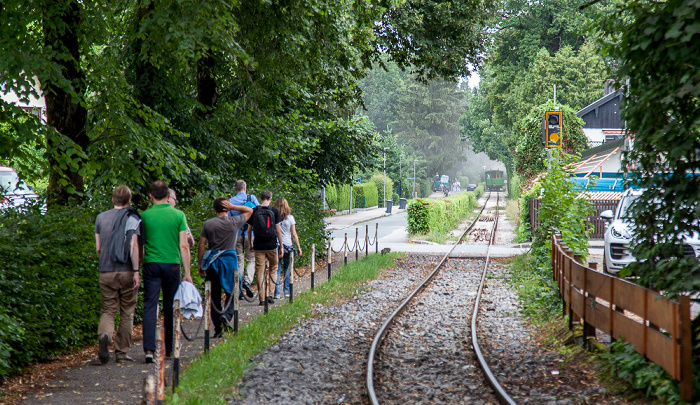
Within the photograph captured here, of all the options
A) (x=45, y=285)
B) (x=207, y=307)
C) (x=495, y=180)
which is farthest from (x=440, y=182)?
(x=45, y=285)

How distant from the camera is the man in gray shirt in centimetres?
677

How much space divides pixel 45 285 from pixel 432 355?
4646mm

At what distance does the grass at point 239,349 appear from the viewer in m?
6.02

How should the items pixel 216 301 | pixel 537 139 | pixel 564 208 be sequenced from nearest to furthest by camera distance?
1. pixel 216 301
2. pixel 564 208
3. pixel 537 139

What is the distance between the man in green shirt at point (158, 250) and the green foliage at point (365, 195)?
169ft

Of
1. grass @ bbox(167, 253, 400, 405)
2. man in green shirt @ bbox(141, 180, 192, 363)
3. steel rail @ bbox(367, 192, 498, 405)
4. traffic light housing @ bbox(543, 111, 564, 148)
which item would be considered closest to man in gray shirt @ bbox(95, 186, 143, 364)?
man in green shirt @ bbox(141, 180, 192, 363)

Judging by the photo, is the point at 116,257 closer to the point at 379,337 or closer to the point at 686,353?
the point at 379,337

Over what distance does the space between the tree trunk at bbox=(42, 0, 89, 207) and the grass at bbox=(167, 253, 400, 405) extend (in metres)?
2.79

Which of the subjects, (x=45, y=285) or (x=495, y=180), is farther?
(x=495, y=180)

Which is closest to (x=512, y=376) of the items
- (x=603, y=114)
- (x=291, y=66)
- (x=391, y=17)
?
(x=291, y=66)

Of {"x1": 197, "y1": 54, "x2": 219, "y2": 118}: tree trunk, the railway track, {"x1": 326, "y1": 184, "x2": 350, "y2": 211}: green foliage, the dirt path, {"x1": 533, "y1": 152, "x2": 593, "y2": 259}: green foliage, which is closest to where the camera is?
the dirt path

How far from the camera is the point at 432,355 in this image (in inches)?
325

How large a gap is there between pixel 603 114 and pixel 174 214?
4198 centimetres

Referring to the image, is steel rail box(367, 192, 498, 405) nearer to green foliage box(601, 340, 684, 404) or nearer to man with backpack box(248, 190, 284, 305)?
Result: man with backpack box(248, 190, 284, 305)
